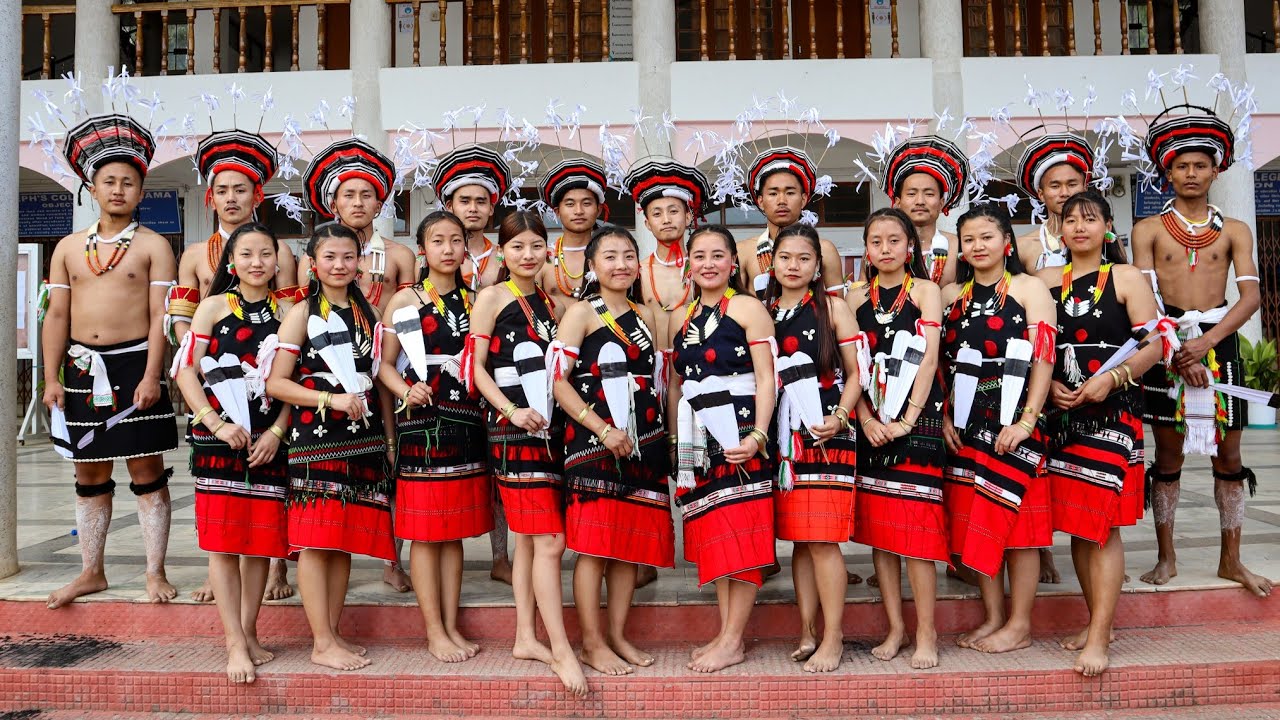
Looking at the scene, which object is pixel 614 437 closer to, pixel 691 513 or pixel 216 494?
pixel 691 513

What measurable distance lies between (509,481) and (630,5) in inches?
368

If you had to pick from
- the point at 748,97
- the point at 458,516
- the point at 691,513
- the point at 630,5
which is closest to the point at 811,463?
the point at 691,513

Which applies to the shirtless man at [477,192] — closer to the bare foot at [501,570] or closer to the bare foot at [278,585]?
the bare foot at [501,570]

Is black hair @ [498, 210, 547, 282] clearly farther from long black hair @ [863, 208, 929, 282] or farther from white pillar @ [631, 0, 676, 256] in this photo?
white pillar @ [631, 0, 676, 256]

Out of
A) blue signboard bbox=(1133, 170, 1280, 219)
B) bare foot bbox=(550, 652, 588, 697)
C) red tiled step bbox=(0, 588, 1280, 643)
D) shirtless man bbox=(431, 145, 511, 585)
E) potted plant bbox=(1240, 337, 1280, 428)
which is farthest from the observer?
blue signboard bbox=(1133, 170, 1280, 219)

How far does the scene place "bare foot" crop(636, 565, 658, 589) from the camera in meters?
3.90

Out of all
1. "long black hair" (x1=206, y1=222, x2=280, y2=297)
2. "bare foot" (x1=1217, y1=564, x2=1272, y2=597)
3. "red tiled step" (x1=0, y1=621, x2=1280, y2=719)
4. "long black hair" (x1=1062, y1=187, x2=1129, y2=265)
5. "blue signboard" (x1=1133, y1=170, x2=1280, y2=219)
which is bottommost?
"red tiled step" (x1=0, y1=621, x2=1280, y2=719)

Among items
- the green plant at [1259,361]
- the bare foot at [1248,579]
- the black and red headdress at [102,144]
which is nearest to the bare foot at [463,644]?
the black and red headdress at [102,144]

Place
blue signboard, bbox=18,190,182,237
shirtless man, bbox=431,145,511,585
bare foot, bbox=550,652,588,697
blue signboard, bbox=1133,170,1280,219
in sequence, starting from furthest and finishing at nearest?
blue signboard, bbox=18,190,182,237
blue signboard, bbox=1133,170,1280,219
shirtless man, bbox=431,145,511,585
bare foot, bbox=550,652,588,697

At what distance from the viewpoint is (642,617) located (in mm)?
3586

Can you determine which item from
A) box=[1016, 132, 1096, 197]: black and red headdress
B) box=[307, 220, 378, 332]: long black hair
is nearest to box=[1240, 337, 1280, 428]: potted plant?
box=[1016, 132, 1096, 197]: black and red headdress

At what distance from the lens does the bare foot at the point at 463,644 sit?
3.37m

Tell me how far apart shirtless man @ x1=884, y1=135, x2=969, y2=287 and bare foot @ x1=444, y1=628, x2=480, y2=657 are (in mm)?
2329

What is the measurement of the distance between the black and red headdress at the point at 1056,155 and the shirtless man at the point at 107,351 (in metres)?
3.81
